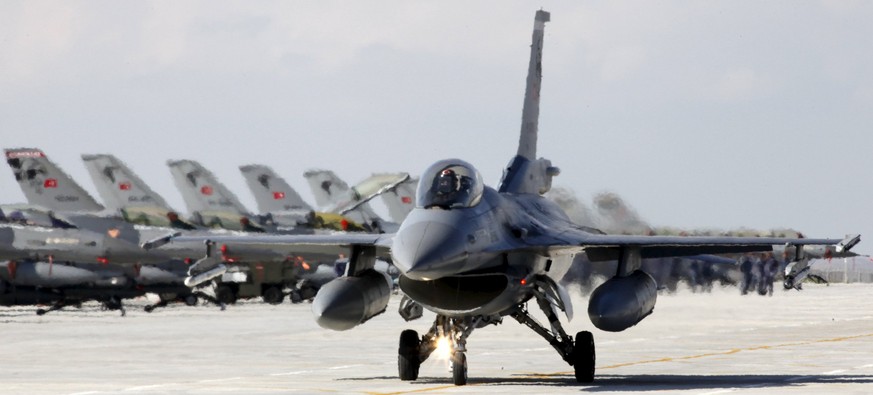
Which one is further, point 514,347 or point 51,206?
point 51,206

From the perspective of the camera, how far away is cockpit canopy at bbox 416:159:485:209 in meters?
18.1

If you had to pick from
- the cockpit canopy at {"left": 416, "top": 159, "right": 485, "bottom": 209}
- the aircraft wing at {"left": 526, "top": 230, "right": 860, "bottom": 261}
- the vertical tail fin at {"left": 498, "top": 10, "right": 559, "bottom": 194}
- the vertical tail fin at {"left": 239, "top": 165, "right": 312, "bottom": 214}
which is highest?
the vertical tail fin at {"left": 239, "top": 165, "right": 312, "bottom": 214}

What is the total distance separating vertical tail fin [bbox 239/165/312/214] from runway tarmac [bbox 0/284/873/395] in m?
25.5

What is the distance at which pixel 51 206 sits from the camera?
57125 millimetres

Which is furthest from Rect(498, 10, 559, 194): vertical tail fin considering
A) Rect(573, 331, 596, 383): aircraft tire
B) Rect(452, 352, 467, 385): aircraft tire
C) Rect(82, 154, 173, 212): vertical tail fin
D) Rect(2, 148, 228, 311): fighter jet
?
Rect(82, 154, 173, 212): vertical tail fin

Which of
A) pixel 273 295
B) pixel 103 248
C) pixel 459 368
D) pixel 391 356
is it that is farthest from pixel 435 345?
pixel 273 295

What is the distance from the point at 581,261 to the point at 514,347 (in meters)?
15.8

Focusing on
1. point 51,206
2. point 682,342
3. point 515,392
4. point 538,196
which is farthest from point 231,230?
point 515,392

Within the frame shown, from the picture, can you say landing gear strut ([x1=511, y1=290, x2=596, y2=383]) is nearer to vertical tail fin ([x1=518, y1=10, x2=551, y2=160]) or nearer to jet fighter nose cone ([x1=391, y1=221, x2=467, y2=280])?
jet fighter nose cone ([x1=391, y1=221, x2=467, y2=280])

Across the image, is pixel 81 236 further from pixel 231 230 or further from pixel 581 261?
pixel 581 261

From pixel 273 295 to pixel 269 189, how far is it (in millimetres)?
17211

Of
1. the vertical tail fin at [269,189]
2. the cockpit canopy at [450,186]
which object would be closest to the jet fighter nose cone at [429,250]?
the cockpit canopy at [450,186]

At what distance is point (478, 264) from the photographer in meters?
18.1

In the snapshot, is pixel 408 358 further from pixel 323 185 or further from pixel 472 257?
pixel 323 185
